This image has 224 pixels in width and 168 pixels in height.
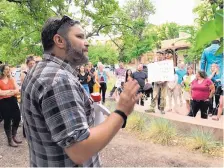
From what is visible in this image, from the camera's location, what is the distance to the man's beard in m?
1.52

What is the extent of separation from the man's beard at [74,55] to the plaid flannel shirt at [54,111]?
4cm

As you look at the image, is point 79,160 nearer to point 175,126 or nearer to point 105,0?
point 175,126

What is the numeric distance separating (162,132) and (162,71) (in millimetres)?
2555

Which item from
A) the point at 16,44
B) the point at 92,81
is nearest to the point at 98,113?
the point at 92,81

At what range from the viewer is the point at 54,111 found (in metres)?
1.32

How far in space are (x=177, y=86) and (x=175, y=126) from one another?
145 inches

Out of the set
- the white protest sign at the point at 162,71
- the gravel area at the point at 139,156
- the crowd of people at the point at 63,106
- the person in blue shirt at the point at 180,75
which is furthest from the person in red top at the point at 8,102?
the person in blue shirt at the point at 180,75

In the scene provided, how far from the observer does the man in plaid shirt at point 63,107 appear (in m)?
1.31

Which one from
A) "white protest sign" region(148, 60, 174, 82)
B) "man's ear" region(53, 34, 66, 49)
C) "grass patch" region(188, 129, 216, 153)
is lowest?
"grass patch" region(188, 129, 216, 153)

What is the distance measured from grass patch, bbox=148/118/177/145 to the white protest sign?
1978mm

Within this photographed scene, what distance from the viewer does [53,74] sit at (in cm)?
138

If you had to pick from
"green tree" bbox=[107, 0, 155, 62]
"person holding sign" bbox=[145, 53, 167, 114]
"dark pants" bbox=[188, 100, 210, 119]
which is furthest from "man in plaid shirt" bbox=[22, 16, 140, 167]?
"green tree" bbox=[107, 0, 155, 62]

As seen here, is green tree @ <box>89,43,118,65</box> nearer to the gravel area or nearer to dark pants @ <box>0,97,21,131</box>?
dark pants @ <box>0,97,21,131</box>

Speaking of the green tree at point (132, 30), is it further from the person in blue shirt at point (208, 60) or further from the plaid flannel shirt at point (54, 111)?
the plaid flannel shirt at point (54, 111)
